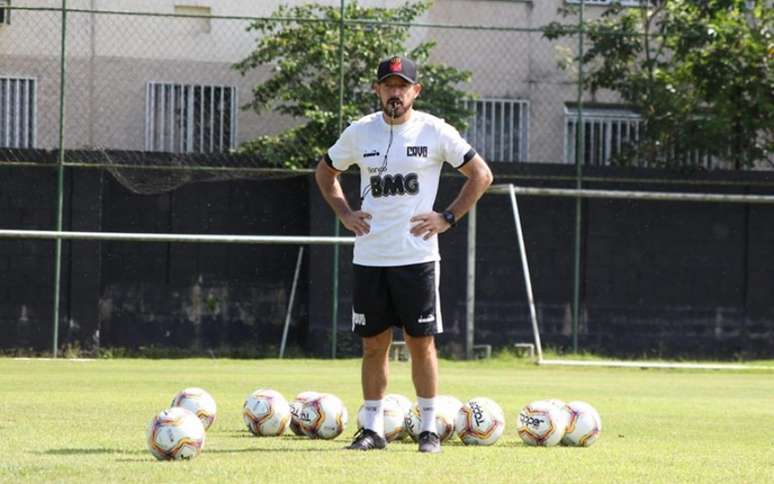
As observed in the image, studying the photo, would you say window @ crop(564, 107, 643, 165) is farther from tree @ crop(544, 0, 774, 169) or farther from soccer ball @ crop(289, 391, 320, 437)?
soccer ball @ crop(289, 391, 320, 437)

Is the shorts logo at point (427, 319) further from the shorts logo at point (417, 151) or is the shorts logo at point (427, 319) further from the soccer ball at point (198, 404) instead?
A: the soccer ball at point (198, 404)

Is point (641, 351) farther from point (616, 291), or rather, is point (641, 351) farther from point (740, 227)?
point (740, 227)

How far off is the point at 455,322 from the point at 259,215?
124 inches

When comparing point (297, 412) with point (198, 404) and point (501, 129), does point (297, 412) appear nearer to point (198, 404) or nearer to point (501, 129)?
point (198, 404)

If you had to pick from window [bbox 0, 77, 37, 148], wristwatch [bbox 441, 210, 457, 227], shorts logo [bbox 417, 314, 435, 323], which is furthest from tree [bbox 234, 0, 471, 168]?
shorts logo [bbox 417, 314, 435, 323]

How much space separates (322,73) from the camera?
2205 centimetres

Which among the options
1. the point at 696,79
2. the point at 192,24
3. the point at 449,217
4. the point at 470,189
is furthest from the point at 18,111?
the point at 449,217

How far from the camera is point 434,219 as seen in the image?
8.84 meters

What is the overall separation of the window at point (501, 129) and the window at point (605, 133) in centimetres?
82

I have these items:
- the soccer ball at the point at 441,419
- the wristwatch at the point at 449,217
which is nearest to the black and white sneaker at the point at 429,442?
the soccer ball at the point at 441,419

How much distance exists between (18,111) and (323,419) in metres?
13.9

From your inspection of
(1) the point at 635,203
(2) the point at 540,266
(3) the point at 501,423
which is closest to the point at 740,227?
(1) the point at 635,203

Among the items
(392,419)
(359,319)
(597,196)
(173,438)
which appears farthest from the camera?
(597,196)

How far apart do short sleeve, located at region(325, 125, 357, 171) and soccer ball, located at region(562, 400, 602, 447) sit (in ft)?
6.66
